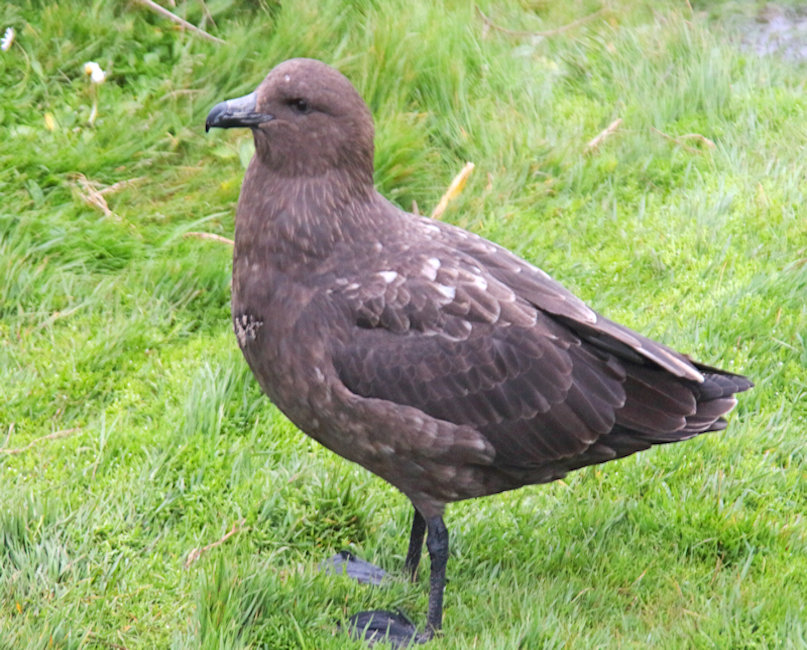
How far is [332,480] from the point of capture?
4.18 meters

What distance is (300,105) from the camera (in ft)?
12.1

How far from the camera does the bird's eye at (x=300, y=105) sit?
144 inches

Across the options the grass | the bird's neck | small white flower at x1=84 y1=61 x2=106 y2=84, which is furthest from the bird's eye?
small white flower at x1=84 y1=61 x2=106 y2=84

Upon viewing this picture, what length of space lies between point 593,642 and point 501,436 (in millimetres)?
725

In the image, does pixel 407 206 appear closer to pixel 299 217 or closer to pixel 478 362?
pixel 299 217

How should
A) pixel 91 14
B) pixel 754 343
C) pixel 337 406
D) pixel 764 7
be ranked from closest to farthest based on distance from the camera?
pixel 337 406 < pixel 754 343 < pixel 91 14 < pixel 764 7

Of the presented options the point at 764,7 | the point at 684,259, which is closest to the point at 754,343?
the point at 684,259

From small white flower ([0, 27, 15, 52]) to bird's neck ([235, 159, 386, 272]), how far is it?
2654 mm

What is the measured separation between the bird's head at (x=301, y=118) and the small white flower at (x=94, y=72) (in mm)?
2376

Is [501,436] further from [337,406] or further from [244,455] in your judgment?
[244,455]

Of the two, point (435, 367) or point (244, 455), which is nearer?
point (435, 367)

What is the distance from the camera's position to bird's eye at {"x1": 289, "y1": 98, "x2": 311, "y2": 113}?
144 inches

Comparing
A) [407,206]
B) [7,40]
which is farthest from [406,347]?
[7,40]

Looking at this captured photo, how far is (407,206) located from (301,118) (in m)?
2.16
